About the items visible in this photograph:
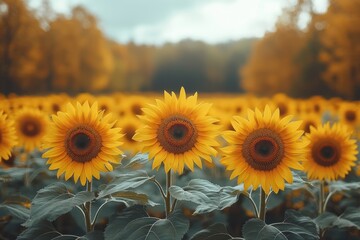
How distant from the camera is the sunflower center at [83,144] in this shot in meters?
2.82

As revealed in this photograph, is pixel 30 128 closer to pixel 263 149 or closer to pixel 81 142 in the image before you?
pixel 81 142

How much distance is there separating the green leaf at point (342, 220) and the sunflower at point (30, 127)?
331 cm

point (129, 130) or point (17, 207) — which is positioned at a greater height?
point (129, 130)

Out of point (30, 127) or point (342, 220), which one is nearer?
point (342, 220)

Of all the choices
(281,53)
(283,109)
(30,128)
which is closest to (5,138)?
(30,128)

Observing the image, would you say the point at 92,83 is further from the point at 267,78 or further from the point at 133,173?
the point at 133,173

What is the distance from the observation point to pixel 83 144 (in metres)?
2.83

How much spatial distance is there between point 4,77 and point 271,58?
1799 cm

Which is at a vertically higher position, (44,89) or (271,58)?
(271,58)

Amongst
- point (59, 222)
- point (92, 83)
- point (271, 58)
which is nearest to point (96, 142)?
point (59, 222)

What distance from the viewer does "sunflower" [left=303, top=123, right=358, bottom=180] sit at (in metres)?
3.46

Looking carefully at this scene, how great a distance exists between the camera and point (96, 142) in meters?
2.84

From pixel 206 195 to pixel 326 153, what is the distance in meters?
1.29

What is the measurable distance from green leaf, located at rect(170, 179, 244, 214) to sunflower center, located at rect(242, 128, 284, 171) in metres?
0.21
